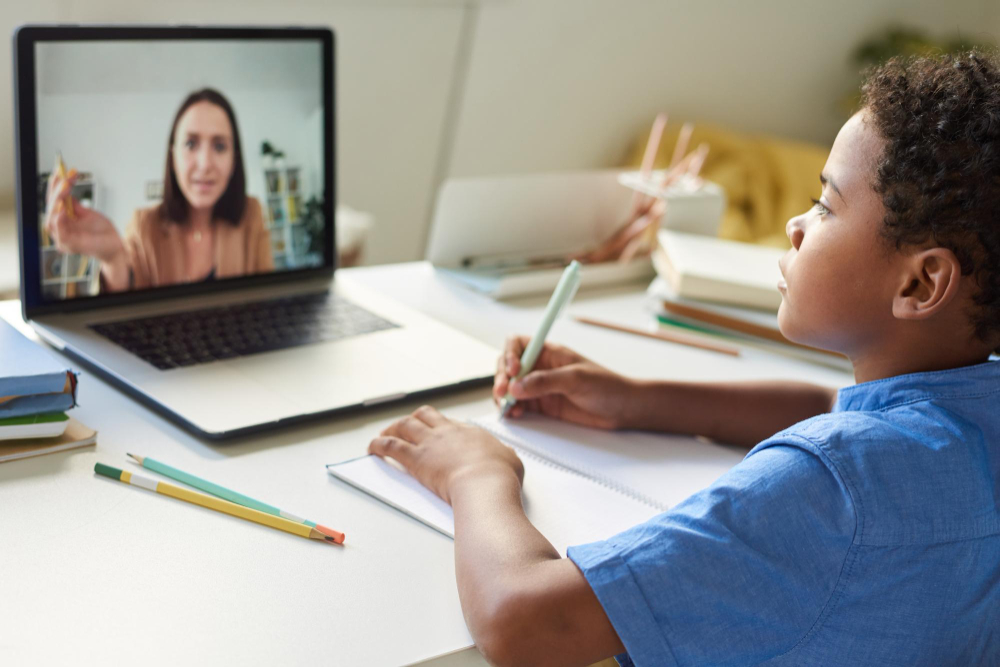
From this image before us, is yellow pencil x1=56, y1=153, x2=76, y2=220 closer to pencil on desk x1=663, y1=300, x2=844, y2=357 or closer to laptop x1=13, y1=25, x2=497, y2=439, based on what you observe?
laptop x1=13, y1=25, x2=497, y2=439

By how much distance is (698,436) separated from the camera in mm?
969

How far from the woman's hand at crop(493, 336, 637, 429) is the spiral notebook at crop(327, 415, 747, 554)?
0.04 ft

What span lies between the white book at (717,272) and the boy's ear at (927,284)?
62 cm

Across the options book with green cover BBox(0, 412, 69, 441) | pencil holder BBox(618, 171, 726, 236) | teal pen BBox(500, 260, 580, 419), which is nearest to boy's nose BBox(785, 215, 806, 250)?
teal pen BBox(500, 260, 580, 419)

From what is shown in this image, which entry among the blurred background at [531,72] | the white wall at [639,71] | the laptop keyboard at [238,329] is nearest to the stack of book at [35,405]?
the laptop keyboard at [238,329]

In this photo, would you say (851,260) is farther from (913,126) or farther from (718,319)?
(718,319)

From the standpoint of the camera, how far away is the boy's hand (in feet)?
2.50

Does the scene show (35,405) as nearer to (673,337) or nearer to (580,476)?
(580,476)

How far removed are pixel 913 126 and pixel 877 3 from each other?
3.14 metres

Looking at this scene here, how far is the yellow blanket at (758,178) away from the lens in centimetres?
273

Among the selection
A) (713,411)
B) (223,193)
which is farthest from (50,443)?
(713,411)

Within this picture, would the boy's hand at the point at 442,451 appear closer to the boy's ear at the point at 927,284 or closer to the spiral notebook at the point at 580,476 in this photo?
the spiral notebook at the point at 580,476

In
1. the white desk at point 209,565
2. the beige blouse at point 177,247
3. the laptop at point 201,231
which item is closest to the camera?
the white desk at point 209,565

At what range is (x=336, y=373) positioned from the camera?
0.96 metres
